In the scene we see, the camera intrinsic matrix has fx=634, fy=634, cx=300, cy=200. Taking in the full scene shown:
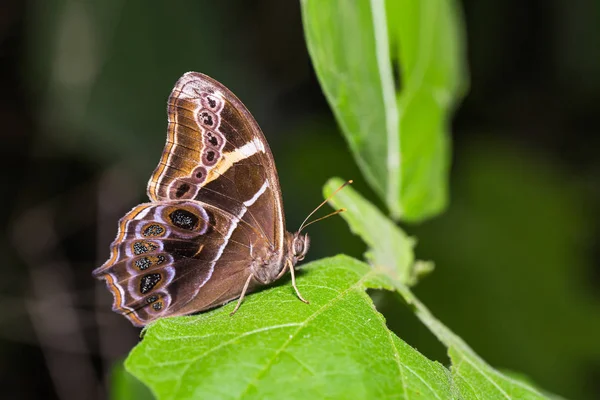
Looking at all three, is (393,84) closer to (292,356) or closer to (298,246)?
(298,246)

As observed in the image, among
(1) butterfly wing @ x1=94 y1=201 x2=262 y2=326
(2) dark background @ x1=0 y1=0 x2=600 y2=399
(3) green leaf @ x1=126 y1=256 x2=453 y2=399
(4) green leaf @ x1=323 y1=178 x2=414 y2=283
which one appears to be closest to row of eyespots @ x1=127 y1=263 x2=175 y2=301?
(1) butterfly wing @ x1=94 y1=201 x2=262 y2=326

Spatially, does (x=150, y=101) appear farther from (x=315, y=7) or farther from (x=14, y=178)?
(x=315, y=7)

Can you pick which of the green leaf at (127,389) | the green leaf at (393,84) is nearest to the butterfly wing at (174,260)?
the green leaf at (393,84)

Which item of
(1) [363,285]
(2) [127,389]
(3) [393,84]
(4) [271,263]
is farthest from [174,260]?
(3) [393,84]

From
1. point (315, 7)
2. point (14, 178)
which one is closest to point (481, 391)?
point (315, 7)

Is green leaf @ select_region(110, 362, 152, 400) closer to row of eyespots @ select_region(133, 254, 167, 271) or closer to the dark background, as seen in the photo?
row of eyespots @ select_region(133, 254, 167, 271)

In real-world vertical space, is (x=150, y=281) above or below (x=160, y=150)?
above
